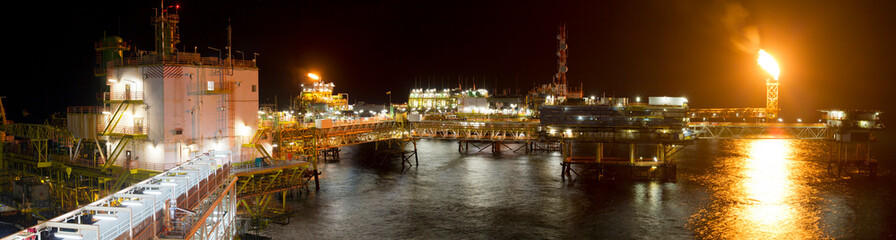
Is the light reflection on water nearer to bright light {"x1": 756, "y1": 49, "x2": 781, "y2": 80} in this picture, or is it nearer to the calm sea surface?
the calm sea surface

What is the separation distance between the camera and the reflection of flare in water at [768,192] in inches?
1257

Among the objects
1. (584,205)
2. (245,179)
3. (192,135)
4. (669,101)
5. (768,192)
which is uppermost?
(669,101)

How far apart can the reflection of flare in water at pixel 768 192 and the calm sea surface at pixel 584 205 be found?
9 centimetres

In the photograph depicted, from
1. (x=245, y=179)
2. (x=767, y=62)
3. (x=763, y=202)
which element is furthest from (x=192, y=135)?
(x=767, y=62)

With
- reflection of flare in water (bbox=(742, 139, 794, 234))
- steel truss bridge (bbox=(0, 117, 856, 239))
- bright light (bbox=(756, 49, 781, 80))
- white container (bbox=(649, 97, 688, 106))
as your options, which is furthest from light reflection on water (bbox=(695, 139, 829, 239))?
bright light (bbox=(756, 49, 781, 80))

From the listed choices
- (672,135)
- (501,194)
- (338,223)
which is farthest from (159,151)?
(672,135)

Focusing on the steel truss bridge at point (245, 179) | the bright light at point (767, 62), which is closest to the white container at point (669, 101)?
the steel truss bridge at point (245, 179)

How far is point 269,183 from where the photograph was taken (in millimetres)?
31453

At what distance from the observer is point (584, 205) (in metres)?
36.5

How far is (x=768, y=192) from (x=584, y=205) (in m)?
15.6

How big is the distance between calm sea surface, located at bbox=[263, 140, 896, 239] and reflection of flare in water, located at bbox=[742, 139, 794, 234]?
9cm

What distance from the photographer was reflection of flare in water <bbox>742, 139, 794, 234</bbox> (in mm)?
31922

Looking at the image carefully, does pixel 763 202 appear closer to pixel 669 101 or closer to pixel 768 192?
pixel 768 192

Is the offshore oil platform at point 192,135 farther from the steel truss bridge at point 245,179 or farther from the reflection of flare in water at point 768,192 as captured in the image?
the reflection of flare in water at point 768,192
